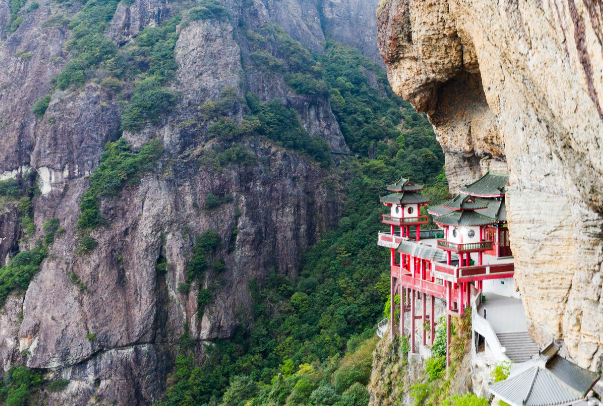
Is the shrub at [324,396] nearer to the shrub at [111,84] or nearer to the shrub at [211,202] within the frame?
the shrub at [211,202]

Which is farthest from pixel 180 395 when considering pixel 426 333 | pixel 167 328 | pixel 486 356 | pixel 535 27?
pixel 535 27

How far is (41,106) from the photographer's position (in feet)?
145

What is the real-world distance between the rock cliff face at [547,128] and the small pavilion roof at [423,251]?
5.31 metres

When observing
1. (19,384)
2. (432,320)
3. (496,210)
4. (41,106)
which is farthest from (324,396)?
(41,106)

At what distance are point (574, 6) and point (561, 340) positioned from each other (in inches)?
238

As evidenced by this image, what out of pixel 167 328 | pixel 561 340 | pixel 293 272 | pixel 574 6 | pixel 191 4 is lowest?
pixel 167 328

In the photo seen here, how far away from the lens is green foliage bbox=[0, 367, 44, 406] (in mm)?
34875

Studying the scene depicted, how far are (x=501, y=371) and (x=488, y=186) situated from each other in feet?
21.4

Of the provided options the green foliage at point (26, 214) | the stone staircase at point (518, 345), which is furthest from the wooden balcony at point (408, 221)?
the green foliage at point (26, 214)

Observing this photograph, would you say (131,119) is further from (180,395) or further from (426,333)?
(426,333)

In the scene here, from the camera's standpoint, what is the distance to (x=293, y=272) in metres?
43.6

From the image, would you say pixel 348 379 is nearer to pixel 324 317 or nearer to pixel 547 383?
pixel 324 317

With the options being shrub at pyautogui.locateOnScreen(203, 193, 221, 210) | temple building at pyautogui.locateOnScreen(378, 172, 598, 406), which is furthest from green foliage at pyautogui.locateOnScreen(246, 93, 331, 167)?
temple building at pyautogui.locateOnScreen(378, 172, 598, 406)

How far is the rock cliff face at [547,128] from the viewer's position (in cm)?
708
